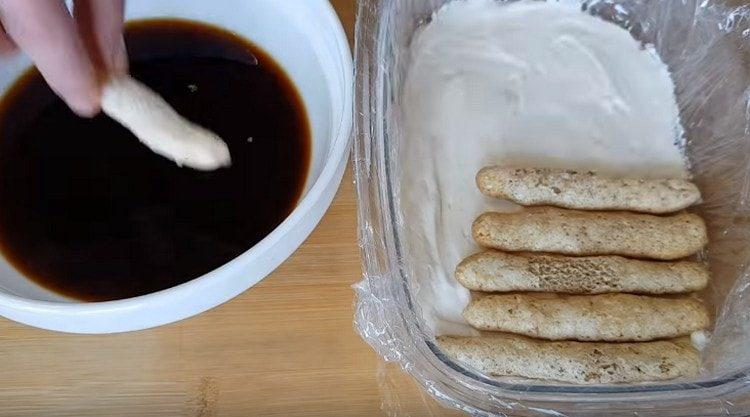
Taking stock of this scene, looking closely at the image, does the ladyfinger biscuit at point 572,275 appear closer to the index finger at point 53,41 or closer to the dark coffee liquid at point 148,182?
the dark coffee liquid at point 148,182

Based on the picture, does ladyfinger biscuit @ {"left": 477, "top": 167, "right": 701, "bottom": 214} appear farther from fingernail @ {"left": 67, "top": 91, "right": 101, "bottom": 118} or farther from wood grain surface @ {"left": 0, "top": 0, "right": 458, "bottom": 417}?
fingernail @ {"left": 67, "top": 91, "right": 101, "bottom": 118}

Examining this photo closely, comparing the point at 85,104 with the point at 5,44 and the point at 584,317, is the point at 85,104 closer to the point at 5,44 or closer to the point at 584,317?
the point at 5,44

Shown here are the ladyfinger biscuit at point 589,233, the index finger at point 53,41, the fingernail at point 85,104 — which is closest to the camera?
the index finger at point 53,41

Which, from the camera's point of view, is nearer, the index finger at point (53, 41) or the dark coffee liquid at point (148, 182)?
the index finger at point (53, 41)

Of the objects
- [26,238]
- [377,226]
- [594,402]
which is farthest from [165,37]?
[594,402]

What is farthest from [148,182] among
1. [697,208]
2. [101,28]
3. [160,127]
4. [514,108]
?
[697,208]

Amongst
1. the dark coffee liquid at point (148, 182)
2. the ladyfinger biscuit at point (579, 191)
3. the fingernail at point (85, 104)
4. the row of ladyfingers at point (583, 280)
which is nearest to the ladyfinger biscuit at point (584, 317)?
the row of ladyfingers at point (583, 280)

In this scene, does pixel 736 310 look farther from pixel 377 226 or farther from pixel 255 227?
pixel 255 227
